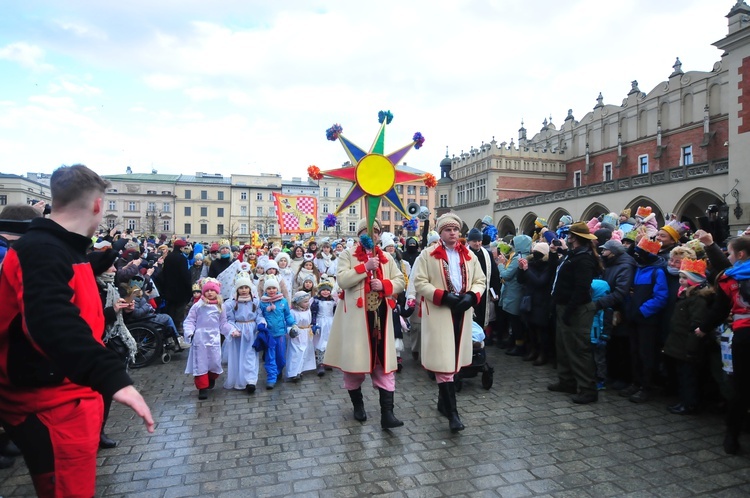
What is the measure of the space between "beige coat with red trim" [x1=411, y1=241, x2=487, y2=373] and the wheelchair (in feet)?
15.8

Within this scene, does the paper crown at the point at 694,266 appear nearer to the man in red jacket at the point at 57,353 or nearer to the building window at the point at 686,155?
the man in red jacket at the point at 57,353

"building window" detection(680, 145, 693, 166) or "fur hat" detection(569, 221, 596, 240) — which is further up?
"building window" detection(680, 145, 693, 166)

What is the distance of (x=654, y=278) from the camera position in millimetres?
5418

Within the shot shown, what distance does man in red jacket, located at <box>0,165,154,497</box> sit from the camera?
1765 mm

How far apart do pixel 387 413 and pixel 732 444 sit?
10.0ft

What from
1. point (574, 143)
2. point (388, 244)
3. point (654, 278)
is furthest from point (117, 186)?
point (654, 278)

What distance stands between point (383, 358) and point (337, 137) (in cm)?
261

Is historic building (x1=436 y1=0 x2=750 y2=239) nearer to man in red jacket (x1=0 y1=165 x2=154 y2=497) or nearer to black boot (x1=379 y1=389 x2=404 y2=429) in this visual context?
black boot (x1=379 y1=389 x2=404 y2=429)

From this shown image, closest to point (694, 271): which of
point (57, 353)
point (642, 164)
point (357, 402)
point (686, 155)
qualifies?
point (357, 402)

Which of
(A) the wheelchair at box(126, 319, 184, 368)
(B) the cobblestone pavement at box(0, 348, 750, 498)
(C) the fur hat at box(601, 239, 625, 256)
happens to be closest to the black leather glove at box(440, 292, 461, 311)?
(B) the cobblestone pavement at box(0, 348, 750, 498)

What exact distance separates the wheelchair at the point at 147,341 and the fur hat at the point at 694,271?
24.5ft

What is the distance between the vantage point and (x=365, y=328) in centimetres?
484

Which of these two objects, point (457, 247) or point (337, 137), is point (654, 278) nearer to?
point (457, 247)

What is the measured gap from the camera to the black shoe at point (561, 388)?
5.78 metres
